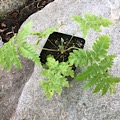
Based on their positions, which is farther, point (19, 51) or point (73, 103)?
point (73, 103)

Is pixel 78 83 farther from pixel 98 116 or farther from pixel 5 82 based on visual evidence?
pixel 5 82

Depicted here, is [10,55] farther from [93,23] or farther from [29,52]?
[93,23]

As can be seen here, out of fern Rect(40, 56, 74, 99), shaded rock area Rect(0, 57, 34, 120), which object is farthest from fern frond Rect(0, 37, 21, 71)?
shaded rock area Rect(0, 57, 34, 120)

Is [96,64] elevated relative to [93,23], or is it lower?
lower

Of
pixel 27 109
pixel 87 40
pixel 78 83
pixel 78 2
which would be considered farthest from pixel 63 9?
pixel 27 109

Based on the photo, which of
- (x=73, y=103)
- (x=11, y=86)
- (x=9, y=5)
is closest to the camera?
(x=73, y=103)

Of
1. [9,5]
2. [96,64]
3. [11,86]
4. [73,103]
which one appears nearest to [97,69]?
[96,64]

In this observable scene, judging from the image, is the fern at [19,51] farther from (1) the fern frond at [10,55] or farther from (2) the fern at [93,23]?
(2) the fern at [93,23]
